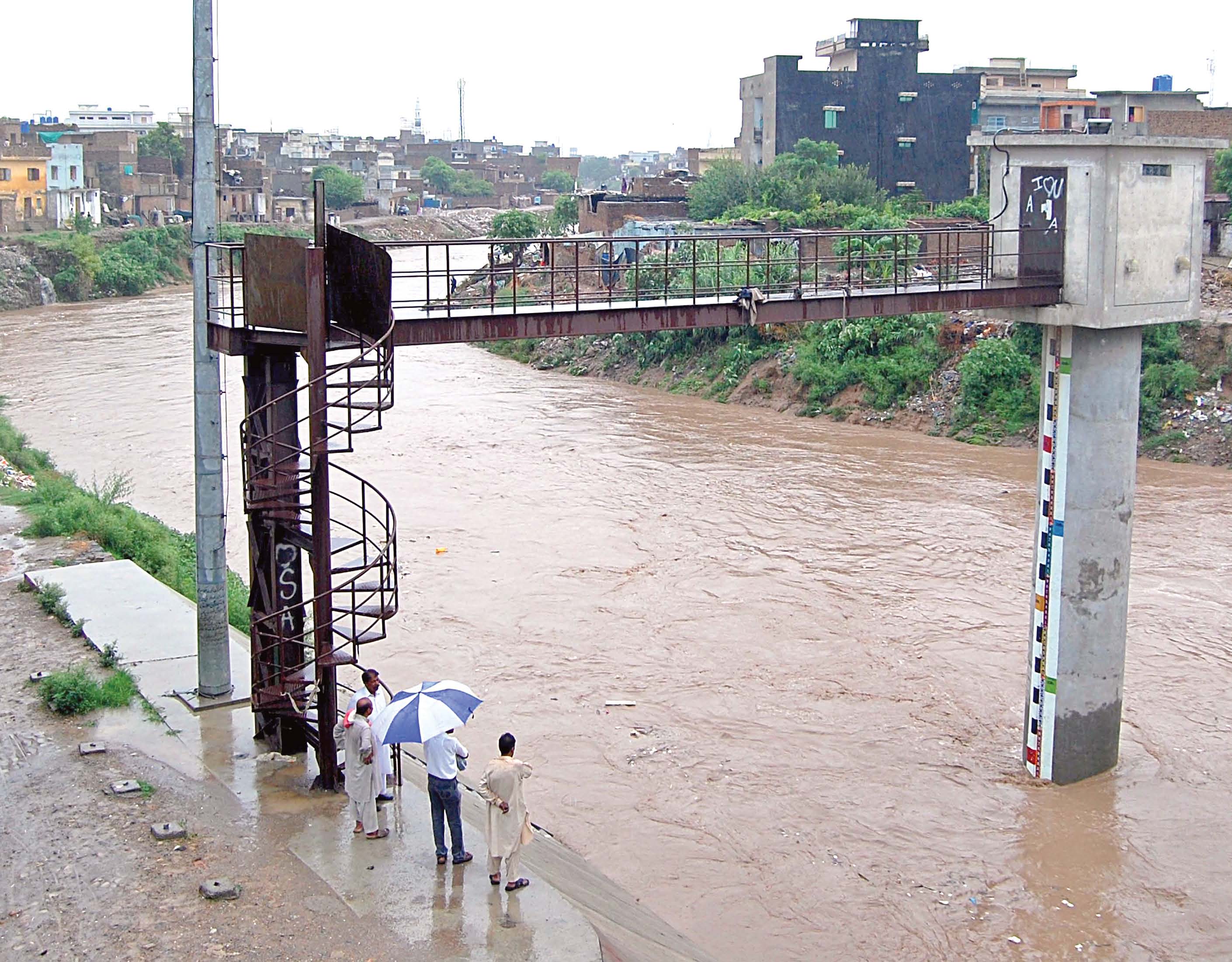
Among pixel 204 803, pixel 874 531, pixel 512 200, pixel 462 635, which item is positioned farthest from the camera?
pixel 512 200

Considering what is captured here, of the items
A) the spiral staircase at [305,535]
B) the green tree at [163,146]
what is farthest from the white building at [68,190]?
the spiral staircase at [305,535]

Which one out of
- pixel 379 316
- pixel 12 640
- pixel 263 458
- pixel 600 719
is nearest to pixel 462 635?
Answer: pixel 600 719

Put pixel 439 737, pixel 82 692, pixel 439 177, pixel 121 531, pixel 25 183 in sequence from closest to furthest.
Result: pixel 439 737, pixel 82 692, pixel 121 531, pixel 25 183, pixel 439 177

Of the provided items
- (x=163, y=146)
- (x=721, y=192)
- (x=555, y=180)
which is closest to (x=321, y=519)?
(x=721, y=192)

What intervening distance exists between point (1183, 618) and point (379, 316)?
1230 centimetres

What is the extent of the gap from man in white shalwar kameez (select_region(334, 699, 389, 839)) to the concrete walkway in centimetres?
12

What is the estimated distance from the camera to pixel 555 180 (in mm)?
135125

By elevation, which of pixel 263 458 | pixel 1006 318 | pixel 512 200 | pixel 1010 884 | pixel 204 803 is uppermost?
pixel 512 200

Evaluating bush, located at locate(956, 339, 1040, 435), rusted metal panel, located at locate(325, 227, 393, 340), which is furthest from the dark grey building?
rusted metal panel, located at locate(325, 227, 393, 340)

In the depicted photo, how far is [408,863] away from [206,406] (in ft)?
15.3

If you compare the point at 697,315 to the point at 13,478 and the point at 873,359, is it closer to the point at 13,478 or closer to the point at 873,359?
the point at 13,478

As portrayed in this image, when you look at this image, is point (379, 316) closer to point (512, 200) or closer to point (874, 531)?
point (874, 531)

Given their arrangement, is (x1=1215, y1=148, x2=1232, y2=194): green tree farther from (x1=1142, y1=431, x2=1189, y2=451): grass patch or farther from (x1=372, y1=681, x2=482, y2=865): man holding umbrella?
(x1=372, y1=681, x2=482, y2=865): man holding umbrella

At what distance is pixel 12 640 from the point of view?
13.7 m
